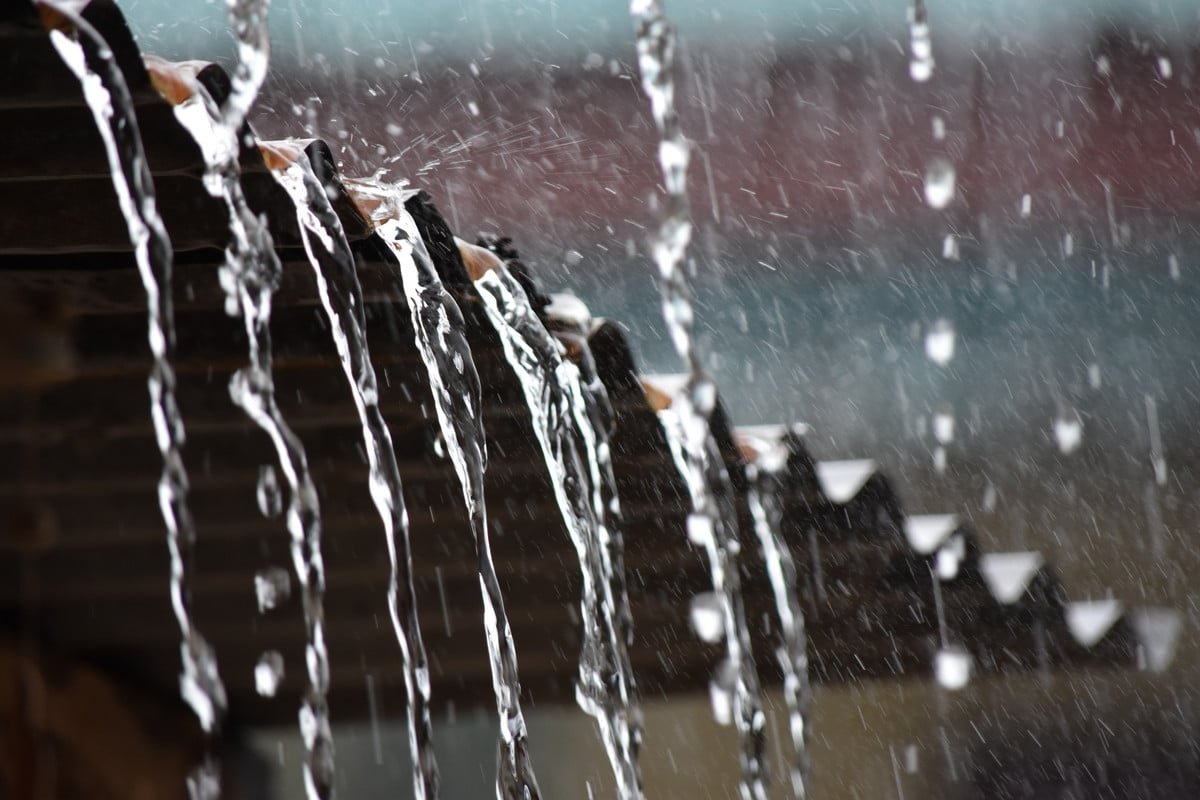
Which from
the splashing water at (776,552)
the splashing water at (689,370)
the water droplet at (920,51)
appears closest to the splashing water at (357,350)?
the splashing water at (689,370)

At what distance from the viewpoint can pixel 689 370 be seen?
2.61 m

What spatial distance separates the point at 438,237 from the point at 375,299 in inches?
17.9

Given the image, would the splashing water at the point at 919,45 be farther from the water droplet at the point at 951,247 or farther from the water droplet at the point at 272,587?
the water droplet at the point at 272,587

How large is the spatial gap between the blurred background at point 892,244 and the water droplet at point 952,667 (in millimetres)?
492

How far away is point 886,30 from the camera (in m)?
9.60

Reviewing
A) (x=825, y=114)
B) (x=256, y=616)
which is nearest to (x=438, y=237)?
(x=256, y=616)

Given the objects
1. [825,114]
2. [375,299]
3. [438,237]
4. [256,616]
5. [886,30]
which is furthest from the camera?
[886,30]

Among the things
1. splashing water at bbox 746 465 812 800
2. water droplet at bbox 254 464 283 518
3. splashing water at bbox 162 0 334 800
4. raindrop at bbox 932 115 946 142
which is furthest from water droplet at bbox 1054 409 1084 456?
splashing water at bbox 162 0 334 800

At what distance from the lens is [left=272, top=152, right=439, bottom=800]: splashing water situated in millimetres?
2055

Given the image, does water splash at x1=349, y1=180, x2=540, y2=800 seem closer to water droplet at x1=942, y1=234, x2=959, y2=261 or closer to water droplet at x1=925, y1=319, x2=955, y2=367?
water droplet at x1=942, y1=234, x2=959, y2=261

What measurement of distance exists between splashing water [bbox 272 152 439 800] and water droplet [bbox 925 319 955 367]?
33.6 feet

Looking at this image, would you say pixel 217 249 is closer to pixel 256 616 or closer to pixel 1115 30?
pixel 256 616

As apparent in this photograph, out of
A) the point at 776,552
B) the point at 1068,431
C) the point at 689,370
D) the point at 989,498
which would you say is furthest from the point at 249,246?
the point at 1068,431

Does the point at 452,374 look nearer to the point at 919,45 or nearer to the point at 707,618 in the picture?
the point at 707,618
